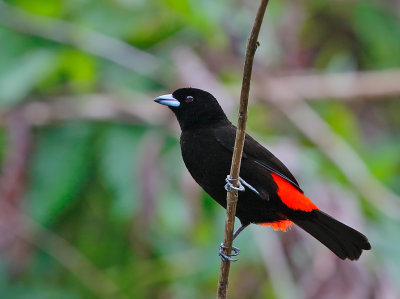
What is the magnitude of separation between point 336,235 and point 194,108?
910 mm

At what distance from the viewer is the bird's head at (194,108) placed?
11.2 ft

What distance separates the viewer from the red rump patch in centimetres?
330

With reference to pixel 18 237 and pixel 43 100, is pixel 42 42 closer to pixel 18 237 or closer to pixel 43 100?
pixel 43 100

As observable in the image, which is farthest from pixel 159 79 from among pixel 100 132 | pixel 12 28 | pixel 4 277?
pixel 4 277

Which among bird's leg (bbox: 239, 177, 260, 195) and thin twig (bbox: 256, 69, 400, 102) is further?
thin twig (bbox: 256, 69, 400, 102)

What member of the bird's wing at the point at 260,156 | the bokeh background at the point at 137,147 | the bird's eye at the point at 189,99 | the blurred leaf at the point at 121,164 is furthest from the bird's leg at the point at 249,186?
the blurred leaf at the point at 121,164

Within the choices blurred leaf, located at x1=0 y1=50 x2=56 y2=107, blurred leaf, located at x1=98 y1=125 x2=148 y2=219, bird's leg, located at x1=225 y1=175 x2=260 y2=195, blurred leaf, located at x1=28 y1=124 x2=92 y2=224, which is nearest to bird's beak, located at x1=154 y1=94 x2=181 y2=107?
bird's leg, located at x1=225 y1=175 x2=260 y2=195

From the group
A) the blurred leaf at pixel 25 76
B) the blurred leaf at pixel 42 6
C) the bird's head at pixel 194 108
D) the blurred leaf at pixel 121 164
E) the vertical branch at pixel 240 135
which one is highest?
the blurred leaf at pixel 42 6

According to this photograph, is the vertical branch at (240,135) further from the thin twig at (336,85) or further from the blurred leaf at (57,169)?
the blurred leaf at (57,169)

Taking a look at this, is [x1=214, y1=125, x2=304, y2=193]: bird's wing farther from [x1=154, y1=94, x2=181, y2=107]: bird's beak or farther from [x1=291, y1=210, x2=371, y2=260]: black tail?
[x1=154, y1=94, x2=181, y2=107]: bird's beak

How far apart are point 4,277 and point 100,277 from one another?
1.09 m

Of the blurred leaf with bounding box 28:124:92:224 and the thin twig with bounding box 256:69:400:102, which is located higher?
the thin twig with bounding box 256:69:400:102

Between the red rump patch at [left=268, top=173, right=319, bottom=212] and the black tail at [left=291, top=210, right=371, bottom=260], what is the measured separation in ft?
0.24

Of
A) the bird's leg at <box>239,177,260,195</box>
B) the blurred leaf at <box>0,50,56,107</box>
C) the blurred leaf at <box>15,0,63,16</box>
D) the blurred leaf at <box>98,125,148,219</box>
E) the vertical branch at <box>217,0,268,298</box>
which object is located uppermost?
the blurred leaf at <box>15,0,63,16</box>
